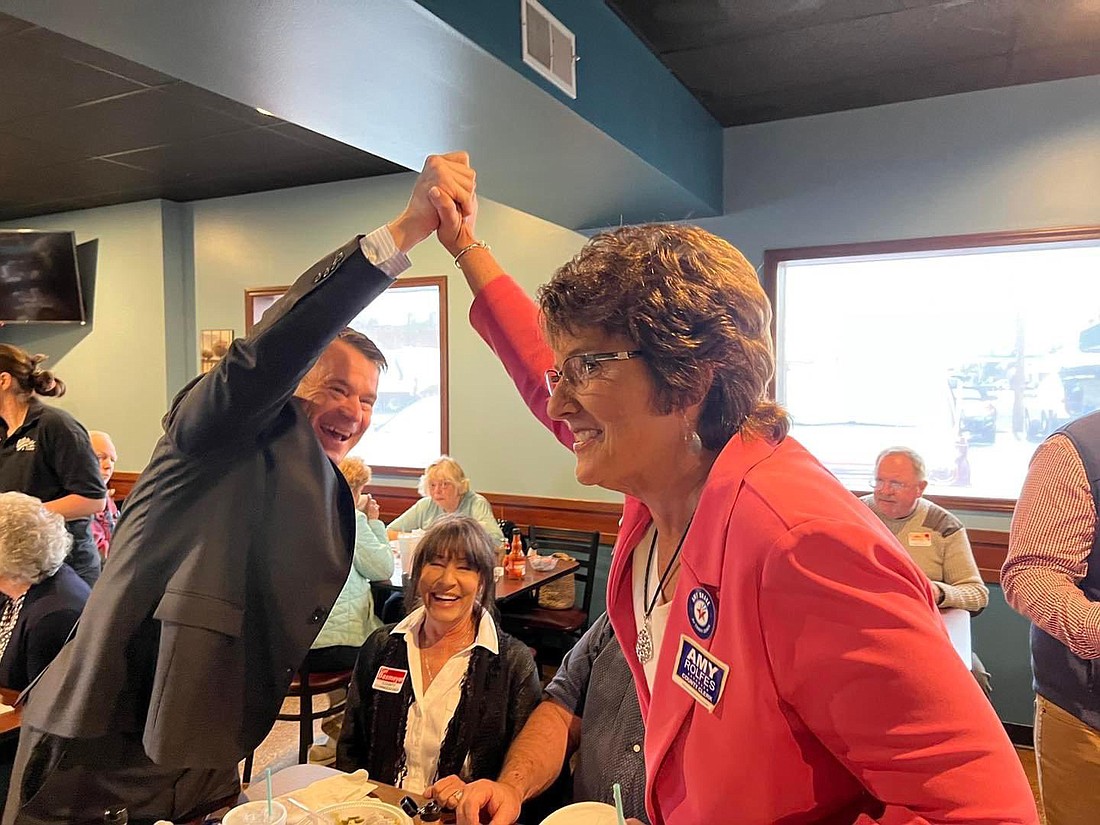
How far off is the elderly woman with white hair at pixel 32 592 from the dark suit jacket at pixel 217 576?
3.84ft

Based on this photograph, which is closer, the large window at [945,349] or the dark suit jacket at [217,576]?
the dark suit jacket at [217,576]

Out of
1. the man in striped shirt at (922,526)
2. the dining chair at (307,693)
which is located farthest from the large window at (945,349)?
the dining chair at (307,693)

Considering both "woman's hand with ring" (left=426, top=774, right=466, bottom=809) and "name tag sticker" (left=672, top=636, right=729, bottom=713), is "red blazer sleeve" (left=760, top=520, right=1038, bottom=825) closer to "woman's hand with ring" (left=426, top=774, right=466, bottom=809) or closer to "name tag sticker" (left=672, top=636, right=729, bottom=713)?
"name tag sticker" (left=672, top=636, right=729, bottom=713)

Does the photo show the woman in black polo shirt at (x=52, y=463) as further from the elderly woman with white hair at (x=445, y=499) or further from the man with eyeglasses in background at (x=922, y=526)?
the man with eyeglasses in background at (x=922, y=526)

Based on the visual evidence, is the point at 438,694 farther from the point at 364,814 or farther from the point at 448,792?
the point at 364,814

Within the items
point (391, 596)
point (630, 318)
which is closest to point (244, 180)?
point (391, 596)

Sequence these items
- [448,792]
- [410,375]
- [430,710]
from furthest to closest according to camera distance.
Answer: [410,375], [430,710], [448,792]

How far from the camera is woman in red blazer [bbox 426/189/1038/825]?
0.68m

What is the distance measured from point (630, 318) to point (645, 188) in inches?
109

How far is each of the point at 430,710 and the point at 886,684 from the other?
1.46 meters

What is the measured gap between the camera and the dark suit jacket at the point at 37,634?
2.20 m

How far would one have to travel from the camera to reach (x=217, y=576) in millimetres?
1103

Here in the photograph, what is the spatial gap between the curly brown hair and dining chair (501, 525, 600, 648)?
3113mm

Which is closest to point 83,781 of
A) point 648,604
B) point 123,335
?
point 648,604
